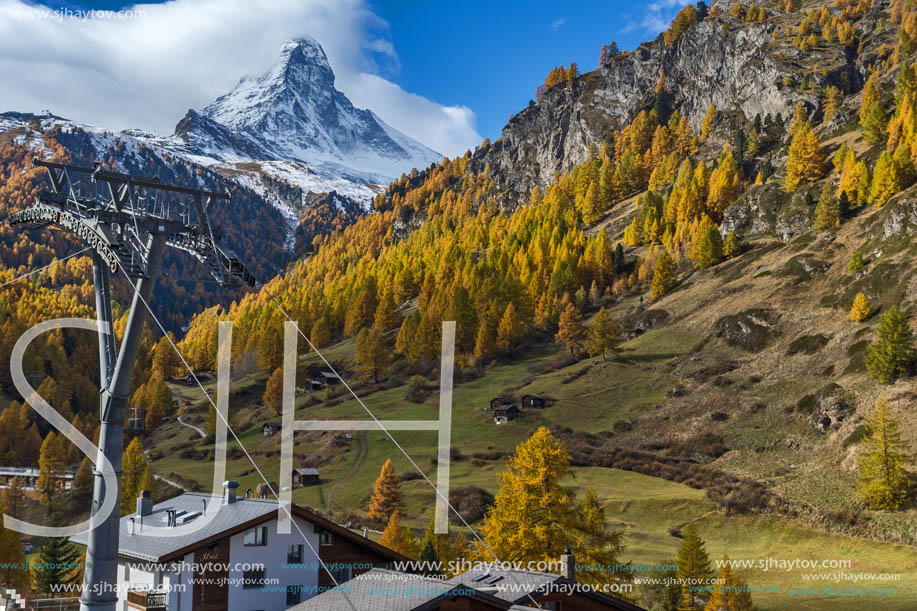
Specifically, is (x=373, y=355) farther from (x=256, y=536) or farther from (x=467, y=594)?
(x=467, y=594)

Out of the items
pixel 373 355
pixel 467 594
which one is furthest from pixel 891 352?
pixel 373 355

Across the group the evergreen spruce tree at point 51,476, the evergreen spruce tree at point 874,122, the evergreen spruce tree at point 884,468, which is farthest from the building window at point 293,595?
the evergreen spruce tree at point 874,122

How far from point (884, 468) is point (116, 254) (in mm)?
63962

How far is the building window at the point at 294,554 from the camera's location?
33.1 meters

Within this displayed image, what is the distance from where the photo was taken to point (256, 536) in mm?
32438

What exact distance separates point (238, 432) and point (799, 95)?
157 meters

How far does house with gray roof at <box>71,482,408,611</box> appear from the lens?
2978 cm

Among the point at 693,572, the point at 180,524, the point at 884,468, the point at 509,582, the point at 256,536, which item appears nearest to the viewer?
the point at 509,582

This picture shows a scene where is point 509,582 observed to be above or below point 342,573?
above

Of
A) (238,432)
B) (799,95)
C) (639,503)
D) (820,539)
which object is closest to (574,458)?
(639,503)

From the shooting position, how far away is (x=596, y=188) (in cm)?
19700

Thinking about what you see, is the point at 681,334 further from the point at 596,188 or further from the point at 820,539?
the point at 596,188

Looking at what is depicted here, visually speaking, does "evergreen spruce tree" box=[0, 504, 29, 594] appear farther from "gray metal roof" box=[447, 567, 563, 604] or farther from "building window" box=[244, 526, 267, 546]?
"gray metal roof" box=[447, 567, 563, 604]

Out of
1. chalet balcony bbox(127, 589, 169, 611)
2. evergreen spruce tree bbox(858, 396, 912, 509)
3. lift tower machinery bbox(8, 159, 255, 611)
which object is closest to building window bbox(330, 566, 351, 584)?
chalet balcony bbox(127, 589, 169, 611)
